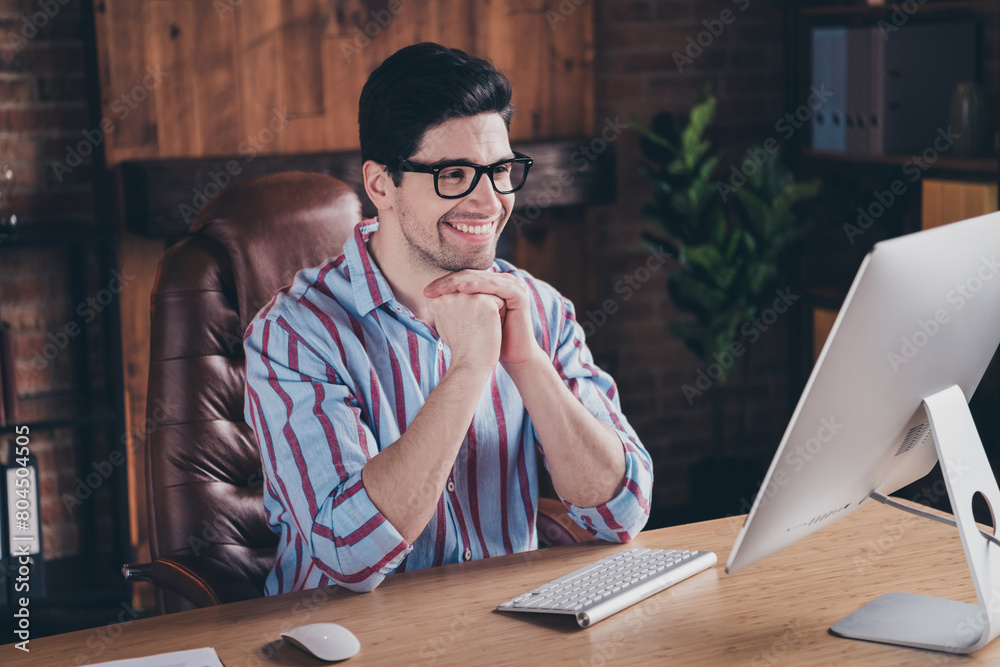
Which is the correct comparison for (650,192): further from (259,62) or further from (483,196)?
(483,196)

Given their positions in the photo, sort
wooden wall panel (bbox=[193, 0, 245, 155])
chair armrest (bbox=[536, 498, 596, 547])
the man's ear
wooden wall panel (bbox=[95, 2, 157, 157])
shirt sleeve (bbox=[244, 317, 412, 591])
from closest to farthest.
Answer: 1. shirt sleeve (bbox=[244, 317, 412, 591])
2. the man's ear
3. chair armrest (bbox=[536, 498, 596, 547])
4. wooden wall panel (bbox=[95, 2, 157, 157])
5. wooden wall panel (bbox=[193, 0, 245, 155])

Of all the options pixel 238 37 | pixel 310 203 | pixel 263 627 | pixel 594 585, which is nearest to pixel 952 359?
pixel 594 585

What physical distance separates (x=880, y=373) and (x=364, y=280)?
2.57 feet

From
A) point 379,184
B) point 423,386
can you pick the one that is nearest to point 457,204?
point 379,184

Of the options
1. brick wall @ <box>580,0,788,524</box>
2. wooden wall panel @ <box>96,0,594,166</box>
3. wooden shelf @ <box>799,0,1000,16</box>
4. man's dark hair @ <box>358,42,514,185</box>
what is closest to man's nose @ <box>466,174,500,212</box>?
man's dark hair @ <box>358,42,514,185</box>

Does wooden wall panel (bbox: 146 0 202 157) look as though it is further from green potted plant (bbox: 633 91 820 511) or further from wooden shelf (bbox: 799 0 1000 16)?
wooden shelf (bbox: 799 0 1000 16)

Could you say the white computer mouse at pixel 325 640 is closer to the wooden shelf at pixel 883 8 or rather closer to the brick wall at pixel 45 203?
the brick wall at pixel 45 203

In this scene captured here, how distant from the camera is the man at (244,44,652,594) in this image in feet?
4.59

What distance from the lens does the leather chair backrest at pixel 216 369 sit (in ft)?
5.78

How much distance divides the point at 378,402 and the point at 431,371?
0.11m

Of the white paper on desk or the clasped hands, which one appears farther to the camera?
the clasped hands

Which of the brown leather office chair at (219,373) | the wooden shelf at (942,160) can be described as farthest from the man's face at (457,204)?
the wooden shelf at (942,160)

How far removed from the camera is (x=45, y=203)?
2881mm

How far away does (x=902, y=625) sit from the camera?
3.88 ft
